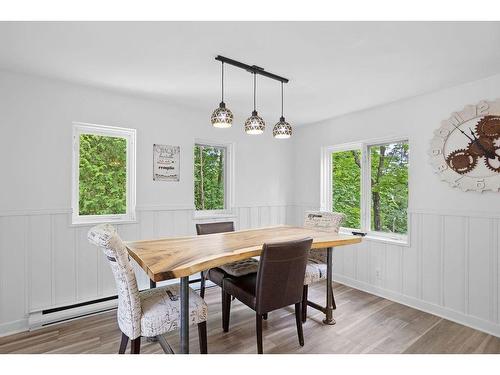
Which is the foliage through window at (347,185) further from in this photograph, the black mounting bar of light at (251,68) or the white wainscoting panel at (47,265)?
the white wainscoting panel at (47,265)

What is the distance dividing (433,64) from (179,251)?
2.43 metres

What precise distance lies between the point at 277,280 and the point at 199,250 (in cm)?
59

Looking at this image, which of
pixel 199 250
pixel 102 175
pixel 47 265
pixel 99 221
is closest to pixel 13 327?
pixel 47 265

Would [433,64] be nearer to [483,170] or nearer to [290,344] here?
[483,170]

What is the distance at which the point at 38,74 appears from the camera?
2.39 m

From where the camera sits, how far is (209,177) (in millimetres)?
3648

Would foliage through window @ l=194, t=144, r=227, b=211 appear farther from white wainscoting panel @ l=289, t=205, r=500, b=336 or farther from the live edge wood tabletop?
white wainscoting panel @ l=289, t=205, r=500, b=336

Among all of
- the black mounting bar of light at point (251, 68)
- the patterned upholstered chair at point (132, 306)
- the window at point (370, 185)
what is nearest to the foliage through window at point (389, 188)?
the window at point (370, 185)

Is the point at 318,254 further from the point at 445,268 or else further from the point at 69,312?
the point at 69,312

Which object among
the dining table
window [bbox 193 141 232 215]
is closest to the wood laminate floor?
the dining table

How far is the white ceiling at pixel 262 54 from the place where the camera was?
167 centimetres

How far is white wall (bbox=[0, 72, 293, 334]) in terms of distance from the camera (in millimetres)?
2355

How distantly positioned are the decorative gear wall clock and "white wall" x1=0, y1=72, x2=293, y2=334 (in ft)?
9.10
